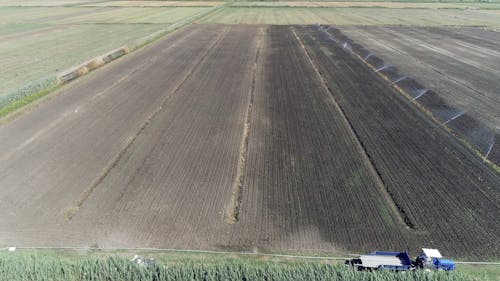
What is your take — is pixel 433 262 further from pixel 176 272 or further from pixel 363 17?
pixel 363 17

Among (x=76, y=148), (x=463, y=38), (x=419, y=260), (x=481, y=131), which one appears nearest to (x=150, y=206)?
(x=76, y=148)

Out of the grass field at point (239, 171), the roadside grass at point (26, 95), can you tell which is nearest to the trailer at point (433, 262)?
the grass field at point (239, 171)

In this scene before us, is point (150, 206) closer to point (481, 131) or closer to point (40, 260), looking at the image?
point (40, 260)

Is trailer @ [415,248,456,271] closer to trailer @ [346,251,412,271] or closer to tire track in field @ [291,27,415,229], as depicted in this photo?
trailer @ [346,251,412,271]

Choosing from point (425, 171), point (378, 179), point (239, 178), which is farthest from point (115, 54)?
point (425, 171)

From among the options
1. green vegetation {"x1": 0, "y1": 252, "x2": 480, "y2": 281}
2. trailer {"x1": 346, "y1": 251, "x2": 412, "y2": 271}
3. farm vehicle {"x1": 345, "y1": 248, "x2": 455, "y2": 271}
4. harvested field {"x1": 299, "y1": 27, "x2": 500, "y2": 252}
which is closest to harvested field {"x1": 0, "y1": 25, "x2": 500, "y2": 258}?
harvested field {"x1": 299, "y1": 27, "x2": 500, "y2": 252}
